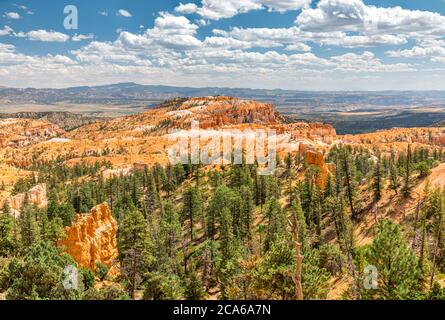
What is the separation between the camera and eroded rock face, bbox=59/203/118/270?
182 feet

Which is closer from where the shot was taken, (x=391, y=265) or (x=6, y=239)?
(x=391, y=265)

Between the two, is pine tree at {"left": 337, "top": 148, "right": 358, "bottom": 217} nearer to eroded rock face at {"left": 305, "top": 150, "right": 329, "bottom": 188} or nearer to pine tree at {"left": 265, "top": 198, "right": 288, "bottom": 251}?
pine tree at {"left": 265, "top": 198, "right": 288, "bottom": 251}

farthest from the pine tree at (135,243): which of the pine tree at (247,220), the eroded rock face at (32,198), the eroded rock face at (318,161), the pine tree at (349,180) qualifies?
the eroded rock face at (32,198)

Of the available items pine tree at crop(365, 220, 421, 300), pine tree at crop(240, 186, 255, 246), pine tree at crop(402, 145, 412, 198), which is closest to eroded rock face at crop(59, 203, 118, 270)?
pine tree at crop(240, 186, 255, 246)

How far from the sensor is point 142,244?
3694 cm

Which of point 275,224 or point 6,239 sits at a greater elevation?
point 6,239

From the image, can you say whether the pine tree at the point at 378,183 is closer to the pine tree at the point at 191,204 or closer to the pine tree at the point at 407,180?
the pine tree at the point at 407,180

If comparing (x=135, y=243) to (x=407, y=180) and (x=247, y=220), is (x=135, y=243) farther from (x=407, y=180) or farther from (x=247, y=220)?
(x=407, y=180)

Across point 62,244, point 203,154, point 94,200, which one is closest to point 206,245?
point 62,244

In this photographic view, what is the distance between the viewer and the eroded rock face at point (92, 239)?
55.4 m

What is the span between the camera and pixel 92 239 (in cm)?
5766

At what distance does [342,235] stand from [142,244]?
3390 cm

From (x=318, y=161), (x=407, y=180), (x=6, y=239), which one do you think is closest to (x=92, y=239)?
(x=6, y=239)

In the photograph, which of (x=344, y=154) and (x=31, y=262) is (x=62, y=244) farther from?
(x=344, y=154)
